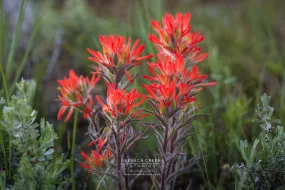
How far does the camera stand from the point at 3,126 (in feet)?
3.40

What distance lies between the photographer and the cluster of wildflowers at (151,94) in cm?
97

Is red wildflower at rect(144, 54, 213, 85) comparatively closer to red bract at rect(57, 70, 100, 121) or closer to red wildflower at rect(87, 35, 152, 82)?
red wildflower at rect(87, 35, 152, 82)

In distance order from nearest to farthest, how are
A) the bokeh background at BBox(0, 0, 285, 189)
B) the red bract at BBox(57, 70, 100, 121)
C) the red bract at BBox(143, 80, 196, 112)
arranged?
1. the red bract at BBox(143, 80, 196, 112)
2. the red bract at BBox(57, 70, 100, 121)
3. the bokeh background at BBox(0, 0, 285, 189)

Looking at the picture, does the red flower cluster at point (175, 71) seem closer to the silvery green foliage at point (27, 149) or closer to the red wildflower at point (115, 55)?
the red wildflower at point (115, 55)

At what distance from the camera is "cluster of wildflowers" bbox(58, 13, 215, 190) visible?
97cm

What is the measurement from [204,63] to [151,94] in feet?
A: 5.32

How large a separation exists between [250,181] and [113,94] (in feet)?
1.61

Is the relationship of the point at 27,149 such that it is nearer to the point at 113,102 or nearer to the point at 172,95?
the point at 113,102

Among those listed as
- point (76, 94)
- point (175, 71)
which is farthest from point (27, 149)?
point (175, 71)

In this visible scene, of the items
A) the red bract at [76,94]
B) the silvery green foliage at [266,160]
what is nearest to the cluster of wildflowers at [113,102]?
the red bract at [76,94]

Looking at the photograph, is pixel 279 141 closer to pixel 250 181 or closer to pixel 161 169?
pixel 250 181

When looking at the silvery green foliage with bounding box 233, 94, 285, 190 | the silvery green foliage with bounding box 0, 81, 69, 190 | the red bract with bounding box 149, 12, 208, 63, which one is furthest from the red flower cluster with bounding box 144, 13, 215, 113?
the silvery green foliage with bounding box 0, 81, 69, 190

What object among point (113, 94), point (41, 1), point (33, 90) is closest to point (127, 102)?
point (113, 94)

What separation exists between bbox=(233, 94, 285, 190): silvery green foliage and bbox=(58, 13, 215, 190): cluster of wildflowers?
20cm
